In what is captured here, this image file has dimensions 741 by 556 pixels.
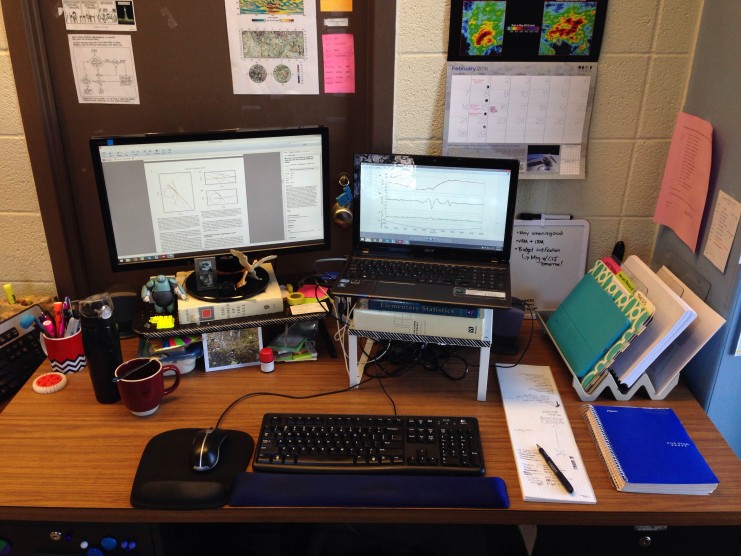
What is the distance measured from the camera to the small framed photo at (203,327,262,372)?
4.93 ft

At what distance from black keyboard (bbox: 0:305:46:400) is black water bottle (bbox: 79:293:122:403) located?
0.27 m

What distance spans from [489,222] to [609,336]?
1.26 feet

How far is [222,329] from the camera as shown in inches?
58.4

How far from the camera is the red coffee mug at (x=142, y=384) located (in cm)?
133

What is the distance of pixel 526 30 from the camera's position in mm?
1553

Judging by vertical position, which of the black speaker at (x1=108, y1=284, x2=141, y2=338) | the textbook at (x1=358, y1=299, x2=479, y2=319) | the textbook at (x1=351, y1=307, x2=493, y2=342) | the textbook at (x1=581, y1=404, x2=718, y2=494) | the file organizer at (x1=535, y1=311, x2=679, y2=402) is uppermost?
the textbook at (x1=358, y1=299, x2=479, y2=319)

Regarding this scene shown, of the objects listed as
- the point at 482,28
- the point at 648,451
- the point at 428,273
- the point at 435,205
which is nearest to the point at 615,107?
the point at 482,28

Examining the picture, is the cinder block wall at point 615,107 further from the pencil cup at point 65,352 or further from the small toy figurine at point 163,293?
the pencil cup at point 65,352

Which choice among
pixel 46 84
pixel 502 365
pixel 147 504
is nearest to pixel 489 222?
pixel 502 365

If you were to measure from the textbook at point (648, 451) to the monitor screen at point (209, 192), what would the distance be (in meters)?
0.83

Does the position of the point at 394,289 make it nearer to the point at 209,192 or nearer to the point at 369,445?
the point at 369,445

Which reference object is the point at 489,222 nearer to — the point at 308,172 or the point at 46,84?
the point at 308,172

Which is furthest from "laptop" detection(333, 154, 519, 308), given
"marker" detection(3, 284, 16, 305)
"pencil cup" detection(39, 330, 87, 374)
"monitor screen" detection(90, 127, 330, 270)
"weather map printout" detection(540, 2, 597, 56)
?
"marker" detection(3, 284, 16, 305)

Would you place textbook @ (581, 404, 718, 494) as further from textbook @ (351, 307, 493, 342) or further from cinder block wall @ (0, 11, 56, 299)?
cinder block wall @ (0, 11, 56, 299)
